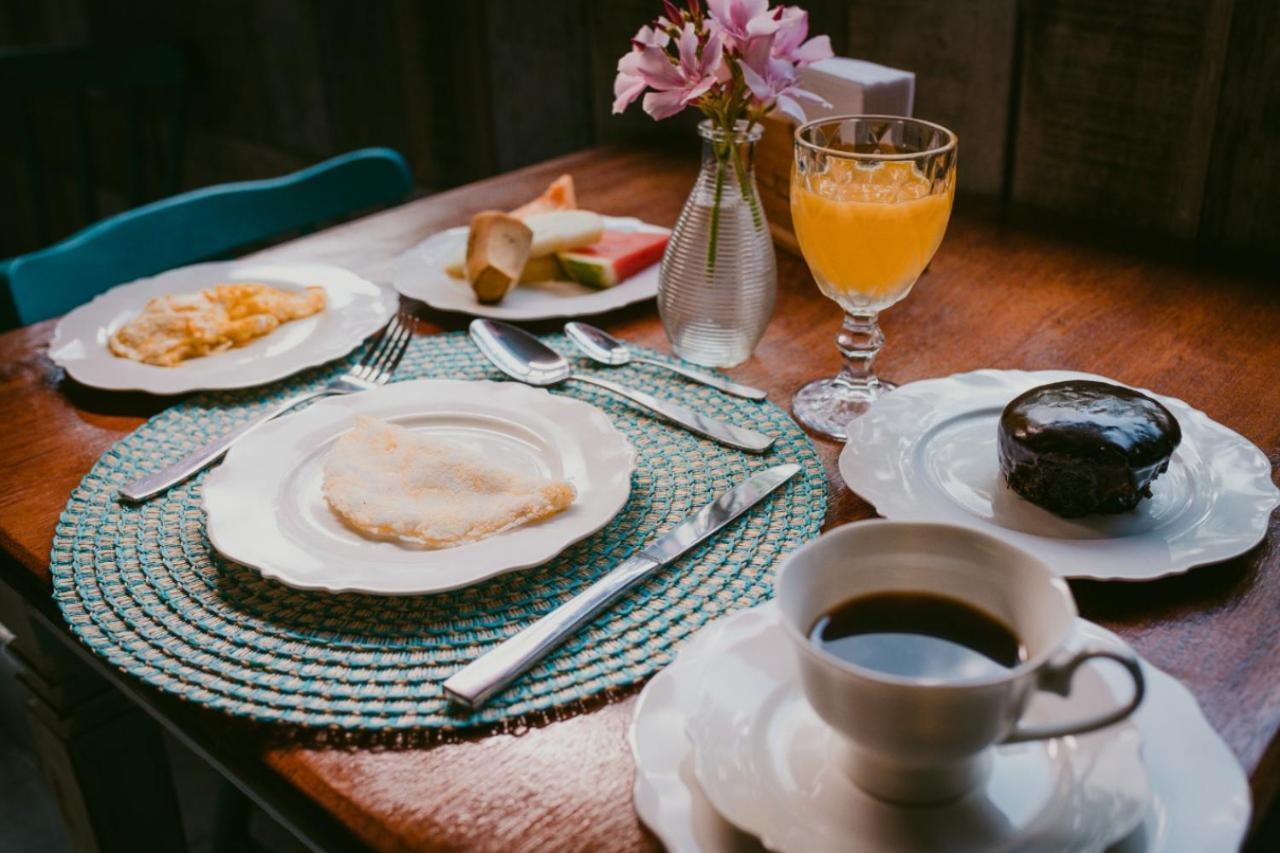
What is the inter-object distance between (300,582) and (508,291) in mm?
596

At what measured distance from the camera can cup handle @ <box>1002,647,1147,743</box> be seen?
52cm

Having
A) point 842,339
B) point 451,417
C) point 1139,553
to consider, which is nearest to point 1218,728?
point 1139,553

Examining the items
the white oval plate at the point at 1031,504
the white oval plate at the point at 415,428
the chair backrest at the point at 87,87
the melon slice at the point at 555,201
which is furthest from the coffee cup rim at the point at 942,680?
the chair backrest at the point at 87,87

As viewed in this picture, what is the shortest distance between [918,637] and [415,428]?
0.54 metres

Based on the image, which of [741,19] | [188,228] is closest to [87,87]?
[188,228]

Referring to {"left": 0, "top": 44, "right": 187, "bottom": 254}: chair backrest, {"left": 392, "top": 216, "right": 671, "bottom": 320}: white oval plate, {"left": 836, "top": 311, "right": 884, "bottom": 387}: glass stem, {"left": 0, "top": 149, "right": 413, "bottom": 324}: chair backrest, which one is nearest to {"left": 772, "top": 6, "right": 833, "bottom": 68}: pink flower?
{"left": 836, "top": 311, "right": 884, "bottom": 387}: glass stem

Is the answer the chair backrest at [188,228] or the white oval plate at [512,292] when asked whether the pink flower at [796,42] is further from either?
the chair backrest at [188,228]

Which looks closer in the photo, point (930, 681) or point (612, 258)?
point (930, 681)

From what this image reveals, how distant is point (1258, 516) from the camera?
2.68ft

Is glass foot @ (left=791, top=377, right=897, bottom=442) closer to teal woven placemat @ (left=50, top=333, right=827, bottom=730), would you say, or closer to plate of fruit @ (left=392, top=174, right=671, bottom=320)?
teal woven placemat @ (left=50, top=333, right=827, bottom=730)

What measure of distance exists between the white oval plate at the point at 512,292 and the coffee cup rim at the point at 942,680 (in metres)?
0.69

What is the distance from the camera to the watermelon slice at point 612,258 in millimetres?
1308

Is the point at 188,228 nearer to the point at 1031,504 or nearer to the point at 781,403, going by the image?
the point at 781,403

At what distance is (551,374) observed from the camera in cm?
111
